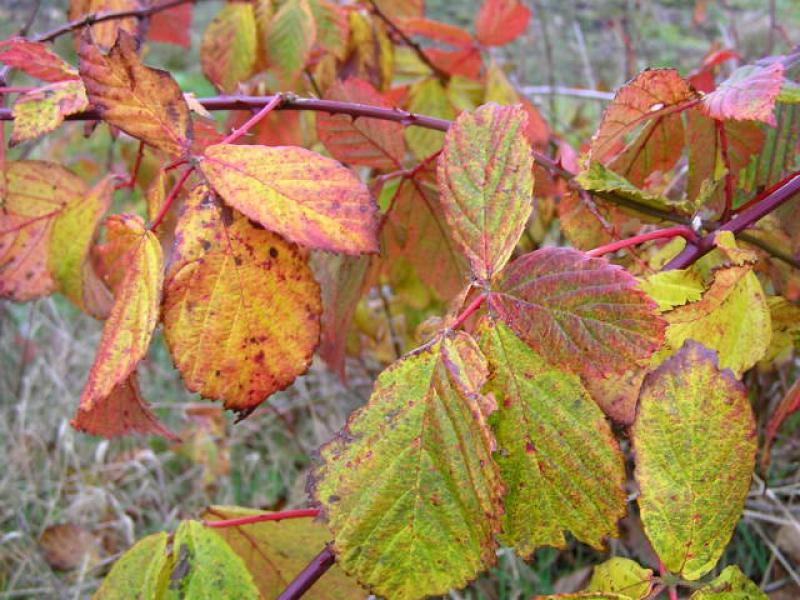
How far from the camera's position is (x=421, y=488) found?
0.46 metres

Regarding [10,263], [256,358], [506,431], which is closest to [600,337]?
[506,431]

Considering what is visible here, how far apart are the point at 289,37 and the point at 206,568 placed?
0.77 metres

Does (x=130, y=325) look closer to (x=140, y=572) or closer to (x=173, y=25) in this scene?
(x=140, y=572)

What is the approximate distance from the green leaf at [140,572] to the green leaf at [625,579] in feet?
1.15

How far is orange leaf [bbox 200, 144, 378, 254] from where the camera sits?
487mm

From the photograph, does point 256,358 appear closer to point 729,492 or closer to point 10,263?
point 729,492

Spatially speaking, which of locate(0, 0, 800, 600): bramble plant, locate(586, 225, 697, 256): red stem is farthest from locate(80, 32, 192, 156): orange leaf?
locate(586, 225, 697, 256): red stem

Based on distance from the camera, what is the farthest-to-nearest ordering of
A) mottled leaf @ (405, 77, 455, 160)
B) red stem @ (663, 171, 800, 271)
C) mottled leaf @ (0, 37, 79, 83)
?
mottled leaf @ (405, 77, 455, 160), mottled leaf @ (0, 37, 79, 83), red stem @ (663, 171, 800, 271)

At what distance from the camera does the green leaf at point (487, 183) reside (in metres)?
0.49

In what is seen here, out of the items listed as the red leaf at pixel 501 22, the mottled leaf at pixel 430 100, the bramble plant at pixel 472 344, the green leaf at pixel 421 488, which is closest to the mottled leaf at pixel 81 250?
the bramble plant at pixel 472 344

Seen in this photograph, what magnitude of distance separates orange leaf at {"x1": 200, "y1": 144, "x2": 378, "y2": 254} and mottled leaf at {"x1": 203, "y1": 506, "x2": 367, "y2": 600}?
344 millimetres

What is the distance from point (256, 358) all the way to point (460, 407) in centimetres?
14

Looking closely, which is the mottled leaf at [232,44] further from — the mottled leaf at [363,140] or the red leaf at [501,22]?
the mottled leaf at [363,140]

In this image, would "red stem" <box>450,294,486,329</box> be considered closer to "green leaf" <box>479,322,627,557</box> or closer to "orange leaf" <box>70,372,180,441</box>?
"green leaf" <box>479,322,627,557</box>
